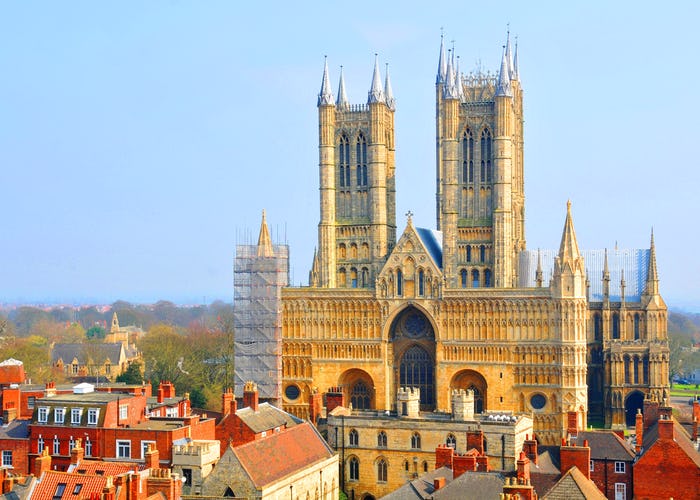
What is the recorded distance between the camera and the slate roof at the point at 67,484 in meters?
46.7

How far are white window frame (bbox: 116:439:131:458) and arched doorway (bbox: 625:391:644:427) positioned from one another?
5170cm

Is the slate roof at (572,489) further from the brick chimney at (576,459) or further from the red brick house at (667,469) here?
the red brick house at (667,469)

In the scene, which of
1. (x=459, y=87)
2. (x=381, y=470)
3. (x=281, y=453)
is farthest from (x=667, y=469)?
(x=459, y=87)

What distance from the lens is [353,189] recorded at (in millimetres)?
98312

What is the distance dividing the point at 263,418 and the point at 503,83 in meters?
41.7

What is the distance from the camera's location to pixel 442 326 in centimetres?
9112

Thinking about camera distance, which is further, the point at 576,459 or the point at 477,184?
the point at 477,184

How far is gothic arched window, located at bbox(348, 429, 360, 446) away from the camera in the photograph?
7294 centimetres

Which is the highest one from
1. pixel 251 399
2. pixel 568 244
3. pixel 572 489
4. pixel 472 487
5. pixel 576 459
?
pixel 568 244

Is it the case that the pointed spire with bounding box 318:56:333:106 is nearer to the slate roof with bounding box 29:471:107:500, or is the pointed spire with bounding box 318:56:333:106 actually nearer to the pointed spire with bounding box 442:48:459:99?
the pointed spire with bounding box 442:48:459:99

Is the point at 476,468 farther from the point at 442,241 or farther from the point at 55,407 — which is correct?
the point at 442,241

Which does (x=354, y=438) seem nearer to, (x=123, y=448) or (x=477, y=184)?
(x=123, y=448)

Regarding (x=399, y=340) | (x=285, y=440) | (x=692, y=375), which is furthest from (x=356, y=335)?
(x=692, y=375)

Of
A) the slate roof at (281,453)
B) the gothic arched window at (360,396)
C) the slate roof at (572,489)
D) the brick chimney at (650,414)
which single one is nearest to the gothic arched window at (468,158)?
the gothic arched window at (360,396)
